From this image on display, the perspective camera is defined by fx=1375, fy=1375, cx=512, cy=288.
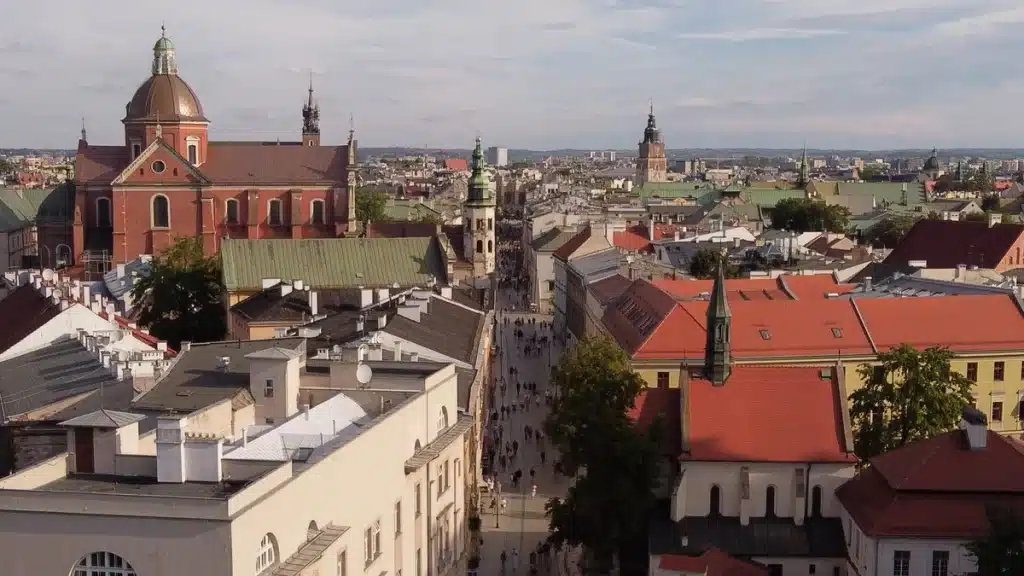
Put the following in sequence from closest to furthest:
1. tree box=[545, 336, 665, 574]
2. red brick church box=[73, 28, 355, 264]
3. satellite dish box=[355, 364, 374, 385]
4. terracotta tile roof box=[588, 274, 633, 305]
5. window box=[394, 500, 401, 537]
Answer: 1. window box=[394, 500, 401, 537]
2. satellite dish box=[355, 364, 374, 385]
3. tree box=[545, 336, 665, 574]
4. terracotta tile roof box=[588, 274, 633, 305]
5. red brick church box=[73, 28, 355, 264]

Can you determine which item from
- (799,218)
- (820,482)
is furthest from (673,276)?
(799,218)

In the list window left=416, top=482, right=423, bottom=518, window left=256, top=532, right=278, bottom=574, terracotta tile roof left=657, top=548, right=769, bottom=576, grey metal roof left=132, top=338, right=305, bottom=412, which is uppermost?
grey metal roof left=132, top=338, right=305, bottom=412

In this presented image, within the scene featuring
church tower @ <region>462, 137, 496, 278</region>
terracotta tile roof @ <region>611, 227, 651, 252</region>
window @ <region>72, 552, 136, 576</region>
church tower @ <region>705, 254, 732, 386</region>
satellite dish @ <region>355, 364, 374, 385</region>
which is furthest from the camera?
terracotta tile roof @ <region>611, 227, 651, 252</region>

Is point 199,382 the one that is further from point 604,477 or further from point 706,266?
point 706,266

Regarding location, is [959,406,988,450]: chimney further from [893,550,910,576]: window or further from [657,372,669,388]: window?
[657,372,669,388]: window

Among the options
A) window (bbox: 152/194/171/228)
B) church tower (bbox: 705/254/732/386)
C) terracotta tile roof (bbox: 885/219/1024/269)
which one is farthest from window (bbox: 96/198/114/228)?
church tower (bbox: 705/254/732/386)

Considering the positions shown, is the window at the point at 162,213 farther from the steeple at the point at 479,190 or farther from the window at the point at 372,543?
the window at the point at 372,543

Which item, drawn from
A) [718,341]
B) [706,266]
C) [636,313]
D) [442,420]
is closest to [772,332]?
[636,313]
